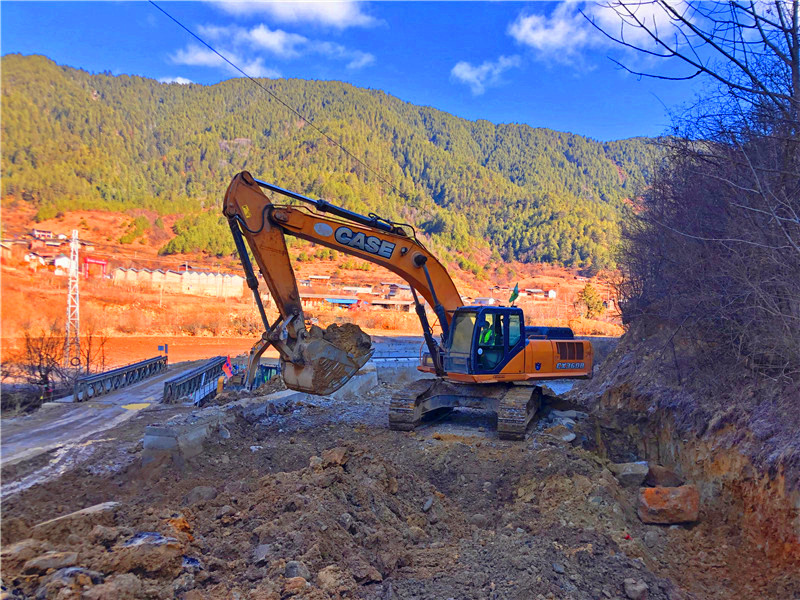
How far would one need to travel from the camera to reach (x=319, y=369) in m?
8.22

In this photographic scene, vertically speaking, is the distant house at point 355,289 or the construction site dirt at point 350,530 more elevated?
the distant house at point 355,289

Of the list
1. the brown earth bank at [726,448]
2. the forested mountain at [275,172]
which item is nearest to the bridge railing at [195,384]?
the brown earth bank at [726,448]

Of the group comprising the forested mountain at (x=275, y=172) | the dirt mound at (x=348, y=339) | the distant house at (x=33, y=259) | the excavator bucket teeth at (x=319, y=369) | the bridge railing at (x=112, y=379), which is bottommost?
the bridge railing at (x=112, y=379)

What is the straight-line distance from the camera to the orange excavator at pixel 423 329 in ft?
27.3

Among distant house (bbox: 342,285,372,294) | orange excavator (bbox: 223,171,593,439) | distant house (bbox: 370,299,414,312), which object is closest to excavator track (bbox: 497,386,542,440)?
orange excavator (bbox: 223,171,593,439)

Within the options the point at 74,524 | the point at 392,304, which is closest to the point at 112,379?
the point at 74,524

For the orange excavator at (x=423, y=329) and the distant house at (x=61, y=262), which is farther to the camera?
the distant house at (x=61, y=262)

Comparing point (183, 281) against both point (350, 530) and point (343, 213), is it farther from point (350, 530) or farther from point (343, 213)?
point (350, 530)

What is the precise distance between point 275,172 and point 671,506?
111642mm

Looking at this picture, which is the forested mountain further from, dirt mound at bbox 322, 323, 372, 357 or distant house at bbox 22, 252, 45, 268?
dirt mound at bbox 322, 323, 372, 357

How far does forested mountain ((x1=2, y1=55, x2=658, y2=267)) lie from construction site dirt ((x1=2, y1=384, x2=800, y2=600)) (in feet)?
174

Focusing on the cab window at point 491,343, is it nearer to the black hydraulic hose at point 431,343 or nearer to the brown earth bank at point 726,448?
the black hydraulic hose at point 431,343

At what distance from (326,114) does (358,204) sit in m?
78.4

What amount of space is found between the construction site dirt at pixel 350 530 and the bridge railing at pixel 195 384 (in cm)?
413
